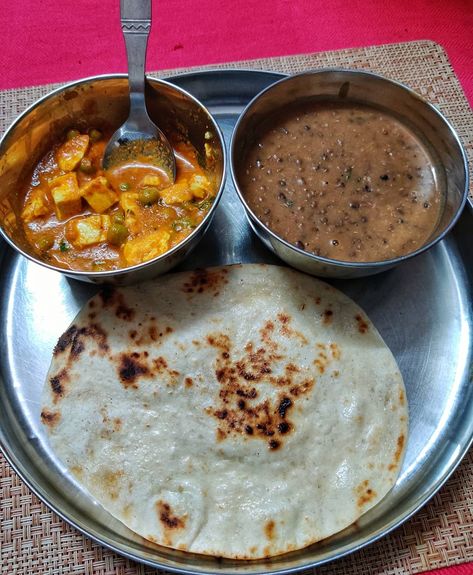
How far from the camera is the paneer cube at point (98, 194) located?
7.36 feet

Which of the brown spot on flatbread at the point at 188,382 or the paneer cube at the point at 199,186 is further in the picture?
the paneer cube at the point at 199,186

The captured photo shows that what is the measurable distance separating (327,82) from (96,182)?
3.46ft

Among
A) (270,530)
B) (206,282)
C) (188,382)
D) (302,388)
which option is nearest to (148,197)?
(206,282)

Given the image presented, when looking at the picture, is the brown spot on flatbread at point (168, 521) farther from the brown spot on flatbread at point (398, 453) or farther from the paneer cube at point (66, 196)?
the paneer cube at point (66, 196)

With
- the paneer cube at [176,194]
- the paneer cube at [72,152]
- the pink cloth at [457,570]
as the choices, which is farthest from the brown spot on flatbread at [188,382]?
the pink cloth at [457,570]

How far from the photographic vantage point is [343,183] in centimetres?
227

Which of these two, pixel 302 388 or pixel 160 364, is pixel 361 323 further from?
pixel 160 364

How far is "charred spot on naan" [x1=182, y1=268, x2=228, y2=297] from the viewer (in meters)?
2.31

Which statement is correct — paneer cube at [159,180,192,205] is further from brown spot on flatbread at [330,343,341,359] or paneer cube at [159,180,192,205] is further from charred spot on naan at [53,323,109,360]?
brown spot on flatbread at [330,343,341,359]

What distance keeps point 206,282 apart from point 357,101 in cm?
102

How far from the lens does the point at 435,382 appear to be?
89.7 inches

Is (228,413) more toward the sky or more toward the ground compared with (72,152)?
more toward the ground

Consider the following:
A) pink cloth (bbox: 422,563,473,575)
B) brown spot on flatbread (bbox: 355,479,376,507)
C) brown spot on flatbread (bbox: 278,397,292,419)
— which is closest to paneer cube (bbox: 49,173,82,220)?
brown spot on flatbread (bbox: 278,397,292,419)

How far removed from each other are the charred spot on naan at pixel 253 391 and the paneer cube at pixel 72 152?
3.11 ft
